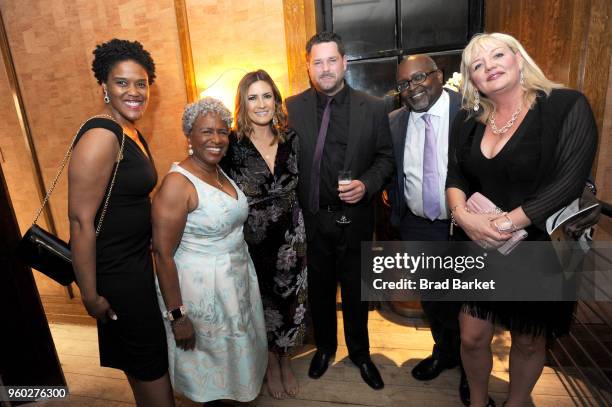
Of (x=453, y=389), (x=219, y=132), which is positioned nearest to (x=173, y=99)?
(x=219, y=132)

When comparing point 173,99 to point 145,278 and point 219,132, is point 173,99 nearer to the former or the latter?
point 219,132

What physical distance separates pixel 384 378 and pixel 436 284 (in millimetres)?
759

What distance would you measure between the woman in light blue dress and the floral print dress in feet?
0.49

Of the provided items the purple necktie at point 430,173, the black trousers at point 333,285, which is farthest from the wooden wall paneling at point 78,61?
the purple necktie at point 430,173

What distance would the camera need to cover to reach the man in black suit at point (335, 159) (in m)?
2.16

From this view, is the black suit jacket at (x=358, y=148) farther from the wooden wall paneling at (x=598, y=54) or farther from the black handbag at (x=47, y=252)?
the wooden wall paneling at (x=598, y=54)

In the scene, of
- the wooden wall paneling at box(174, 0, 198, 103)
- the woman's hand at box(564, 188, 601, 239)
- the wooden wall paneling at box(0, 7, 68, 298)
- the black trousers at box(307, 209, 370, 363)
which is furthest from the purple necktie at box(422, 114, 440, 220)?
the wooden wall paneling at box(0, 7, 68, 298)

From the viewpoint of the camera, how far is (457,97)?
220 cm

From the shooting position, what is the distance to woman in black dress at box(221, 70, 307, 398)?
2.01 m

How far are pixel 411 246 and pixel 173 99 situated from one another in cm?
238

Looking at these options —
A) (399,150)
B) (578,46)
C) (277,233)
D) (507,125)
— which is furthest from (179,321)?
(578,46)

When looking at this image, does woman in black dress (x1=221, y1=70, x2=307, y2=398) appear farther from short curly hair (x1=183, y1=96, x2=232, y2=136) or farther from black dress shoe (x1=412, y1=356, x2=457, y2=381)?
black dress shoe (x1=412, y1=356, x2=457, y2=381)

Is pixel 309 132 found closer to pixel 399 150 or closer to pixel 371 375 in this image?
pixel 399 150

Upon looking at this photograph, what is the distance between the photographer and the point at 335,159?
7.19ft
